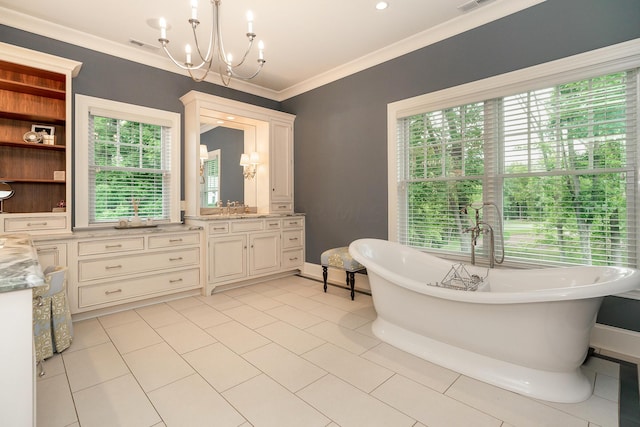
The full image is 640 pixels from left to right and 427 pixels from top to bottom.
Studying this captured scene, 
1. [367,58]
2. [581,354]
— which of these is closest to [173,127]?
[367,58]

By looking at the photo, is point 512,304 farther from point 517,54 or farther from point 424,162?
point 517,54

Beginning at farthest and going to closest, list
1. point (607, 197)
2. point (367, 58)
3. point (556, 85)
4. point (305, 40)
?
point (367, 58), point (305, 40), point (556, 85), point (607, 197)

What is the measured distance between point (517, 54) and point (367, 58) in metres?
1.67

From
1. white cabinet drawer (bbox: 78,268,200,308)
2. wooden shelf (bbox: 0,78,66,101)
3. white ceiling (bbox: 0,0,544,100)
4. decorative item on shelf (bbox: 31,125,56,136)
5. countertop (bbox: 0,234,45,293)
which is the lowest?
white cabinet drawer (bbox: 78,268,200,308)

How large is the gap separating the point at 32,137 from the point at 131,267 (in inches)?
60.0

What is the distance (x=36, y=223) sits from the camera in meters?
2.94

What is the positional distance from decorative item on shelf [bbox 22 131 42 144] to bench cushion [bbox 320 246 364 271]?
3.14 m

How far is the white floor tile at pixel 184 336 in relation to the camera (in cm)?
251

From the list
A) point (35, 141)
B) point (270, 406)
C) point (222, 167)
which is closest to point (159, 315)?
point (270, 406)

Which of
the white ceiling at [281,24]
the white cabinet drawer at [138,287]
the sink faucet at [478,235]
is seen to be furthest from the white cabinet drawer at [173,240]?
the sink faucet at [478,235]

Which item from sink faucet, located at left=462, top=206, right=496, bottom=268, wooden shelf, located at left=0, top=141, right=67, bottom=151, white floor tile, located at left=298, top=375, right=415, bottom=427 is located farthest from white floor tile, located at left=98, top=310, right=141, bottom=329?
sink faucet, located at left=462, top=206, right=496, bottom=268

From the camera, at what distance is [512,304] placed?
74.5 inches

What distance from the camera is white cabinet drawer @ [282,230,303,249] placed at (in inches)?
181

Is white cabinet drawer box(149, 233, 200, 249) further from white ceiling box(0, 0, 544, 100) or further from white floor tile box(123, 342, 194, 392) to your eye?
white ceiling box(0, 0, 544, 100)
